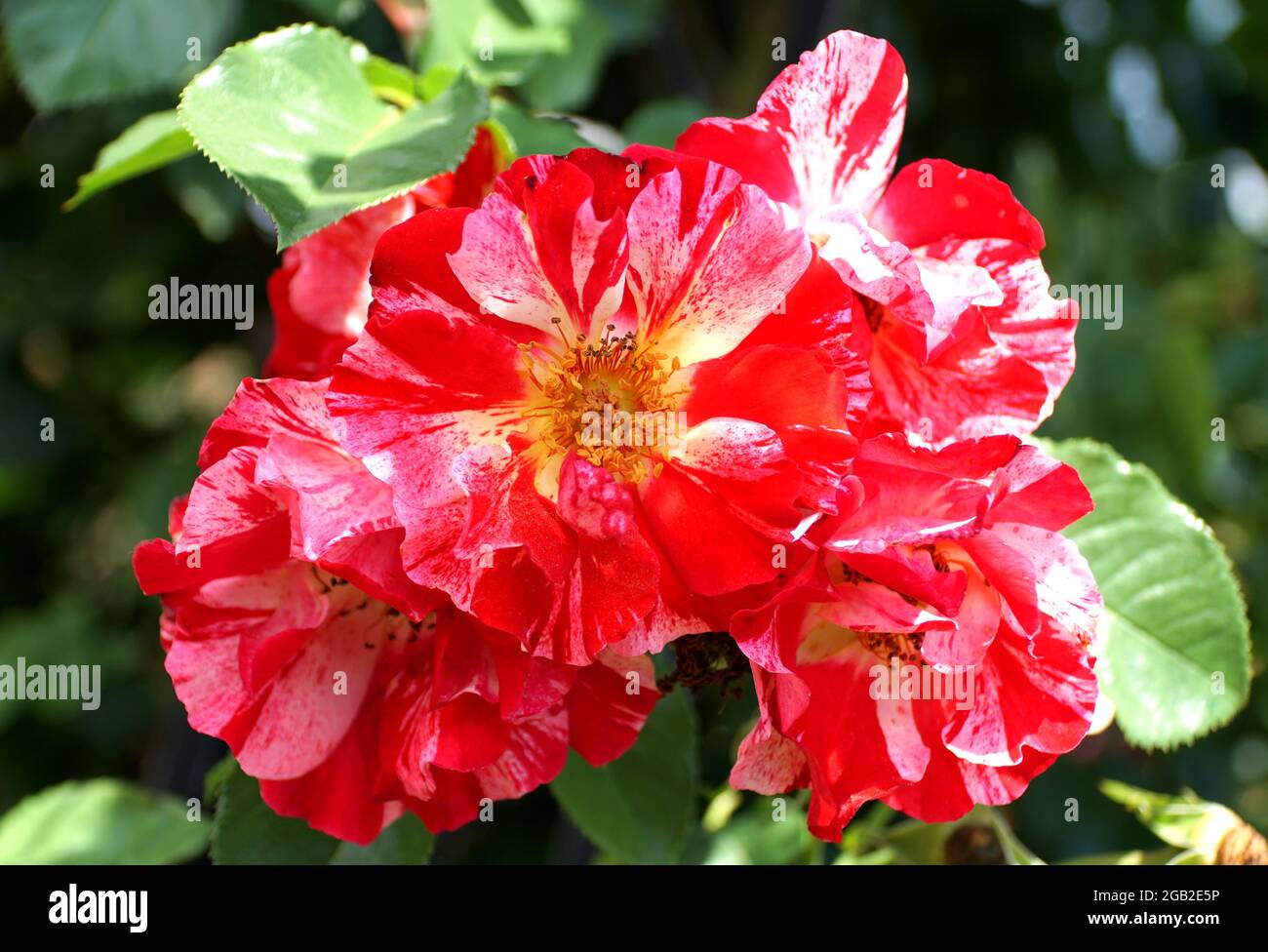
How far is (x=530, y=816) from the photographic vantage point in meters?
1.67

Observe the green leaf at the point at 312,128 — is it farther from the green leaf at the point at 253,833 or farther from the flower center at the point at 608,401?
the green leaf at the point at 253,833

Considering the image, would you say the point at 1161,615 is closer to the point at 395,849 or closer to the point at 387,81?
the point at 395,849

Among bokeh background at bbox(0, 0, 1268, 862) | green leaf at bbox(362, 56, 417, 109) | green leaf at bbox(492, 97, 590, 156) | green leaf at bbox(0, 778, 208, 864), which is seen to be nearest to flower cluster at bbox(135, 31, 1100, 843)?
green leaf at bbox(492, 97, 590, 156)

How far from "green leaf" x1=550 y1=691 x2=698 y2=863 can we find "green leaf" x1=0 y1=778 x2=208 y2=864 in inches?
19.2

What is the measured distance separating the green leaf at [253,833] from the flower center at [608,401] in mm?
428

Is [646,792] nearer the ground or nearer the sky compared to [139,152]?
nearer the ground

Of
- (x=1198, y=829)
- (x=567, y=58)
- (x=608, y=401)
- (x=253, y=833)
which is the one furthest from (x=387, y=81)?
(x=1198, y=829)

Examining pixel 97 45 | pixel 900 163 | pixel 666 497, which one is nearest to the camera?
pixel 666 497

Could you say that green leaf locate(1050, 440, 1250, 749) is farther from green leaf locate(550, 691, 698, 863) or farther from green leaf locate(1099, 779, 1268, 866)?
green leaf locate(550, 691, 698, 863)

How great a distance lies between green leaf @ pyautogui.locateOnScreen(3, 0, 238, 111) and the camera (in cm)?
118

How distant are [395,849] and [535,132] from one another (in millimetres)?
630

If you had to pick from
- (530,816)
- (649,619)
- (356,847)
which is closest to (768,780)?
(649,619)

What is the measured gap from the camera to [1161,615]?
1.02m

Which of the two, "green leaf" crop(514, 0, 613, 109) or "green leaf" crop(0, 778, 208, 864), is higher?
"green leaf" crop(514, 0, 613, 109)
